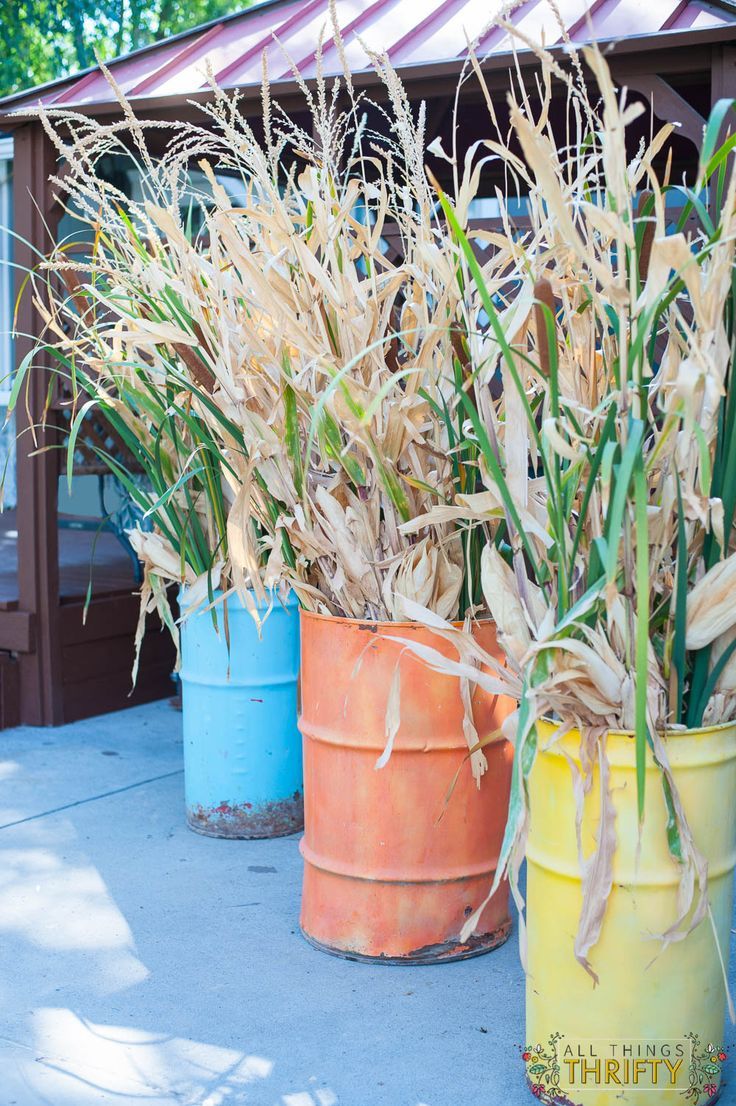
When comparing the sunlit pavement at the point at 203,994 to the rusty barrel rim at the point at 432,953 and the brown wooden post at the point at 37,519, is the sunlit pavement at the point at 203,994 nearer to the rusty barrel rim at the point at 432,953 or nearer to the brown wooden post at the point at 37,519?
the rusty barrel rim at the point at 432,953

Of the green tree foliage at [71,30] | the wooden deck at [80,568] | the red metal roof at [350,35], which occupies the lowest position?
the wooden deck at [80,568]

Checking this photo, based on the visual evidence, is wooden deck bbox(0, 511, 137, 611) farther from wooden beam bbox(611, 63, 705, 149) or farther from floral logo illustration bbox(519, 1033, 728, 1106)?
floral logo illustration bbox(519, 1033, 728, 1106)

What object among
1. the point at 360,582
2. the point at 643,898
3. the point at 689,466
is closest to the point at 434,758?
the point at 360,582

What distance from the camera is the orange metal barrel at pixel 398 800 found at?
8.00 ft

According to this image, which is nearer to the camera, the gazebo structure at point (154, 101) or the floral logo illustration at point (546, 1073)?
the floral logo illustration at point (546, 1073)

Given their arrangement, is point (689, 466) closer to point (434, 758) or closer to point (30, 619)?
point (434, 758)

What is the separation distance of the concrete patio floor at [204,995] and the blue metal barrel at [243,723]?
0.28 feet

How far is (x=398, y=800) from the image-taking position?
247 centimetres

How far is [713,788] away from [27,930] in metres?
1.65

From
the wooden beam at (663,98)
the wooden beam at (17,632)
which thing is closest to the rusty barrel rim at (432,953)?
the wooden beam at (663,98)

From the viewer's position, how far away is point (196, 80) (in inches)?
165

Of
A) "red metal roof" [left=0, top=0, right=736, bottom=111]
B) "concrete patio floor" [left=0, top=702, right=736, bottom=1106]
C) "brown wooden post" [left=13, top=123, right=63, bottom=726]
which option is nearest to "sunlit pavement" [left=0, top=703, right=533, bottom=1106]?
"concrete patio floor" [left=0, top=702, right=736, bottom=1106]

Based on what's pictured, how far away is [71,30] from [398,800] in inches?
568

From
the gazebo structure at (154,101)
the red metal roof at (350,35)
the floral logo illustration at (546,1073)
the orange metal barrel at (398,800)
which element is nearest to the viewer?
the floral logo illustration at (546,1073)
